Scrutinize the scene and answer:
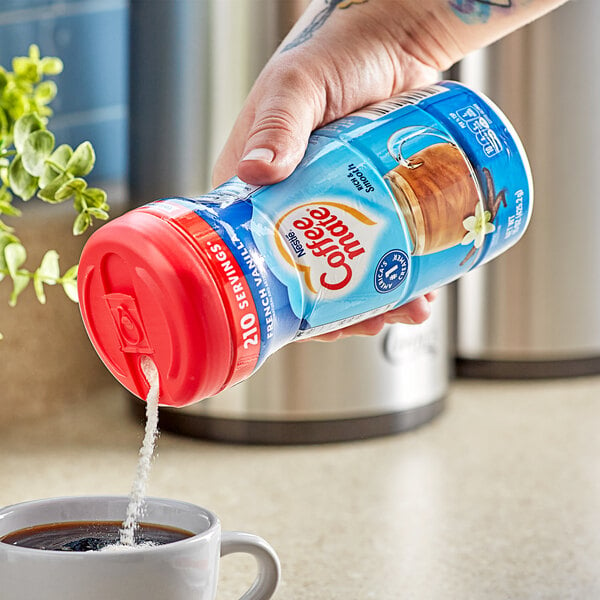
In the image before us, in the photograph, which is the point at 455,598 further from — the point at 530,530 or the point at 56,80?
the point at 56,80

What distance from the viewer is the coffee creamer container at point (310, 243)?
15.6 inches

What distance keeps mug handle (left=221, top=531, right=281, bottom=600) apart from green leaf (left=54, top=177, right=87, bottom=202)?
6.9 inches

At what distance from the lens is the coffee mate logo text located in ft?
1.43

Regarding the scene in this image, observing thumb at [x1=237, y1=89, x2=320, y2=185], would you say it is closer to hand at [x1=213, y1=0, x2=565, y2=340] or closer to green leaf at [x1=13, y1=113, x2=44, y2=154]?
hand at [x1=213, y1=0, x2=565, y2=340]

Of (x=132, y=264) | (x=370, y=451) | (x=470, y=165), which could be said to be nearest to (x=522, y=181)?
(x=470, y=165)

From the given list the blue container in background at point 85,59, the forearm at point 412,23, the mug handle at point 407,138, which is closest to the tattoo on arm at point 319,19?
the forearm at point 412,23

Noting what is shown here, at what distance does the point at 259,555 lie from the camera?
0.44 meters

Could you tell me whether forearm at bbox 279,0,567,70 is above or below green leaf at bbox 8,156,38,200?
above

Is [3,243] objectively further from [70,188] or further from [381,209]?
[381,209]

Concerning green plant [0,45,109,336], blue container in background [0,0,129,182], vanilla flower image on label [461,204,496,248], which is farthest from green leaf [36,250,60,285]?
blue container in background [0,0,129,182]

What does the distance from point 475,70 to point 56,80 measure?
42cm

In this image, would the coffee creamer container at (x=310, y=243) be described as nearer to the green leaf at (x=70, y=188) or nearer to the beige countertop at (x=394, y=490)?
the green leaf at (x=70, y=188)

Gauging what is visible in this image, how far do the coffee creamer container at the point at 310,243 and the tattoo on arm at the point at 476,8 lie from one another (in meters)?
0.10

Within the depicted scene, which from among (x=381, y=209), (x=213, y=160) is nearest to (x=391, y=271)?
(x=381, y=209)
